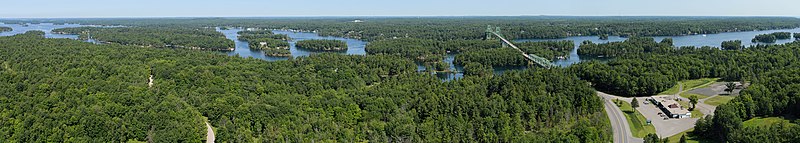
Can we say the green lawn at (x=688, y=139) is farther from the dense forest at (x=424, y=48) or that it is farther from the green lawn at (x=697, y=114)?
the dense forest at (x=424, y=48)

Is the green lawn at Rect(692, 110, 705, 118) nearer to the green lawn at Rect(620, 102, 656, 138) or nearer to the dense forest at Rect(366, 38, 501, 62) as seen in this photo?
the green lawn at Rect(620, 102, 656, 138)

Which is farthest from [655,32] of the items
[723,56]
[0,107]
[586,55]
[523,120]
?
[0,107]

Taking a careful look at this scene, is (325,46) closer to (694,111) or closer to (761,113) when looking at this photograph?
(694,111)

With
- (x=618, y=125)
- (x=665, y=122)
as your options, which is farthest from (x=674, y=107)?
(x=618, y=125)

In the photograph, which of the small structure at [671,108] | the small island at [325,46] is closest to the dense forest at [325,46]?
the small island at [325,46]

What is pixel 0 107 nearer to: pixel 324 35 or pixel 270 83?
pixel 270 83

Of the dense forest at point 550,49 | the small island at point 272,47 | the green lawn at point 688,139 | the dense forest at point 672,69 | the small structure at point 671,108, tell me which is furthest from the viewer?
the small island at point 272,47
